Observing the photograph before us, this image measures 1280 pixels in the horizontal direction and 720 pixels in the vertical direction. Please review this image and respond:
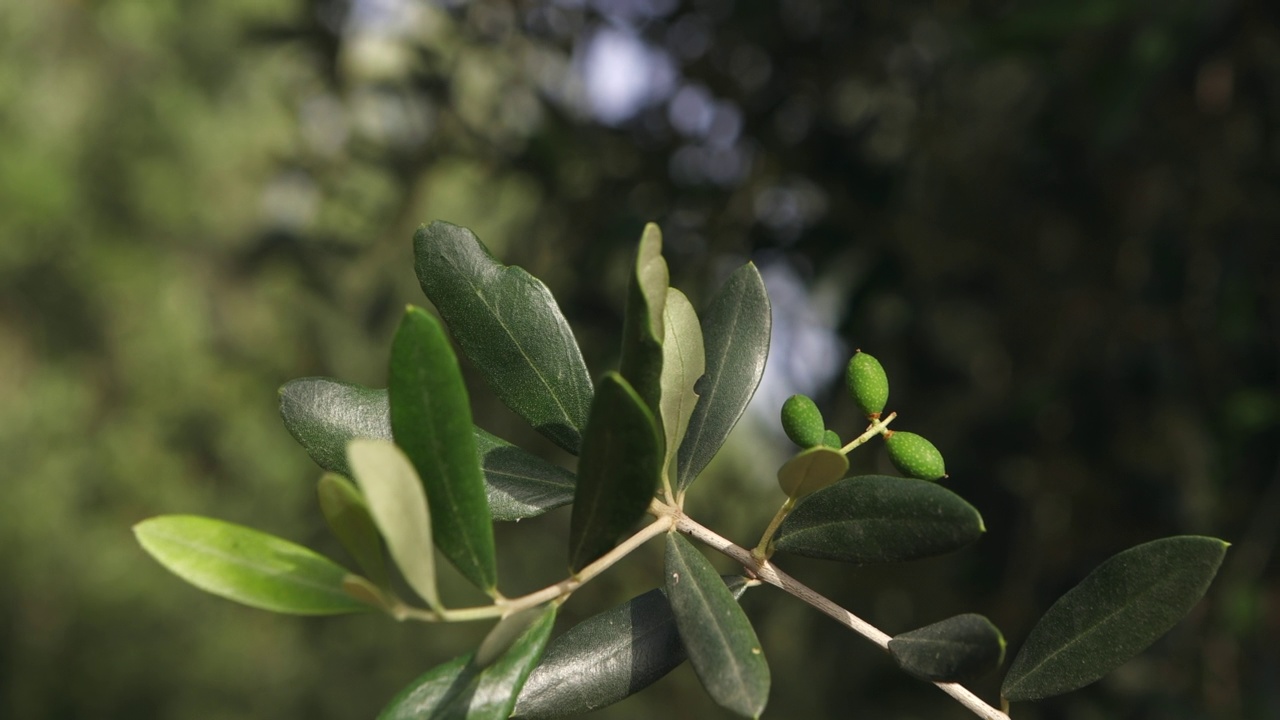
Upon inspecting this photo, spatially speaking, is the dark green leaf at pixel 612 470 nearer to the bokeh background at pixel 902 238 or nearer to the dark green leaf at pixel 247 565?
the dark green leaf at pixel 247 565

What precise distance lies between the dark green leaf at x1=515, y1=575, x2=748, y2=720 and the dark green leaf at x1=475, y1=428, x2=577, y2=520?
0.19 feet

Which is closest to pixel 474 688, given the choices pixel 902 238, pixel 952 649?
pixel 952 649

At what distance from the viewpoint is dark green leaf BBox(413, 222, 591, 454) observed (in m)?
0.47

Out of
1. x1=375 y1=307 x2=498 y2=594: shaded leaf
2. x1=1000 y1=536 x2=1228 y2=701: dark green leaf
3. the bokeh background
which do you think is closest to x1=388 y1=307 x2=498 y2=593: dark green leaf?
x1=375 y1=307 x2=498 y2=594: shaded leaf

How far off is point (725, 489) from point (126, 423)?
3.06 metres

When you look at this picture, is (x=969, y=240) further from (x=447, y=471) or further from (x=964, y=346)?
(x=447, y=471)

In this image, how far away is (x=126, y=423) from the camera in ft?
14.1

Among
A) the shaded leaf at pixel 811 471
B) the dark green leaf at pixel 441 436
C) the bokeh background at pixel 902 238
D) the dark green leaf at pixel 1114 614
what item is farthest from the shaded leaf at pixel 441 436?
the bokeh background at pixel 902 238

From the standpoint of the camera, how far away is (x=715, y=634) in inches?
15.7

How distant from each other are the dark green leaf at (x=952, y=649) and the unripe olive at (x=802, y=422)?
9 centimetres

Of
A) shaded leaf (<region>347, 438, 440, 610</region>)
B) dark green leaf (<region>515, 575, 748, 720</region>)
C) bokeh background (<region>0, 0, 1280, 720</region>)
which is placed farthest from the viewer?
bokeh background (<region>0, 0, 1280, 720</region>)

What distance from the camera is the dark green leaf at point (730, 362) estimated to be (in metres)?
0.51

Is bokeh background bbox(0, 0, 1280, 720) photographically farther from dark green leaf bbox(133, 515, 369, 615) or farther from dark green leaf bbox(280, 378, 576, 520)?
dark green leaf bbox(133, 515, 369, 615)

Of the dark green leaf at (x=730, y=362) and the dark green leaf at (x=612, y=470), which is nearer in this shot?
the dark green leaf at (x=612, y=470)
